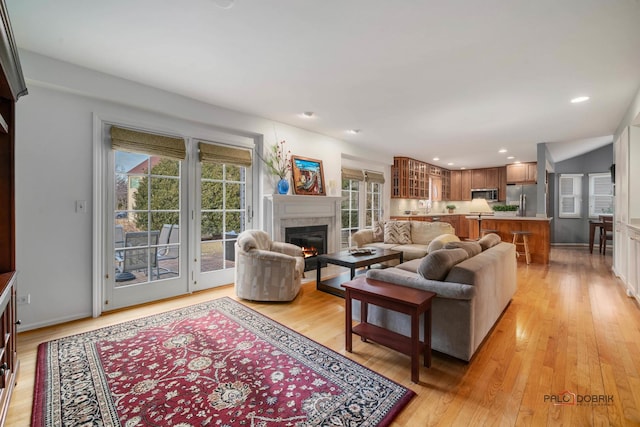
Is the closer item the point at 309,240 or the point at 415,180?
the point at 309,240

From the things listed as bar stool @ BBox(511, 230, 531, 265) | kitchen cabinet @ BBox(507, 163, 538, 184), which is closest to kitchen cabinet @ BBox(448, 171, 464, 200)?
kitchen cabinet @ BBox(507, 163, 538, 184)

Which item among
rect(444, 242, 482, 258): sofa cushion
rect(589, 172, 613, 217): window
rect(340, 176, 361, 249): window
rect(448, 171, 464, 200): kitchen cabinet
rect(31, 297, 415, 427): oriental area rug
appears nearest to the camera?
rect(31, 297, 415, 427): oriental area rug

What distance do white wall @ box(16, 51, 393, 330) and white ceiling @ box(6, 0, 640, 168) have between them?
0.57ft

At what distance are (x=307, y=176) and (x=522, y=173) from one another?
6.90 metres

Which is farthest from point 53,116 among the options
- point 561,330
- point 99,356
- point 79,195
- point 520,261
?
point 520,261

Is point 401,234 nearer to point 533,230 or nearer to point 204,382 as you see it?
point 533,230

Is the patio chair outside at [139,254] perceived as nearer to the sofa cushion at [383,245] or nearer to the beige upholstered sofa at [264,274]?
the beige upholstered sofa at [264,274]

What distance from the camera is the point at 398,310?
1902 mm

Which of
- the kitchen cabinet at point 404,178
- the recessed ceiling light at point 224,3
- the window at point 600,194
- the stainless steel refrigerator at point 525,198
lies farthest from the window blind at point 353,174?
the window at point 600,194

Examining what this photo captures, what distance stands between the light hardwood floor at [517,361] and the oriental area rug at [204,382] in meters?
0.13

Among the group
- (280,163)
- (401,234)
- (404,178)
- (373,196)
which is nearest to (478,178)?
(404,178)

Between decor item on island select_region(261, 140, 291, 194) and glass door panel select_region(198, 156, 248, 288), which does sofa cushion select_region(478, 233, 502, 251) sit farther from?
glass door panel select_region(198, 156, 248, 288)

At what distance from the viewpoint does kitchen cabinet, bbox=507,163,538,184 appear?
8023 millimetres

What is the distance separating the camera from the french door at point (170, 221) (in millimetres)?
3123
